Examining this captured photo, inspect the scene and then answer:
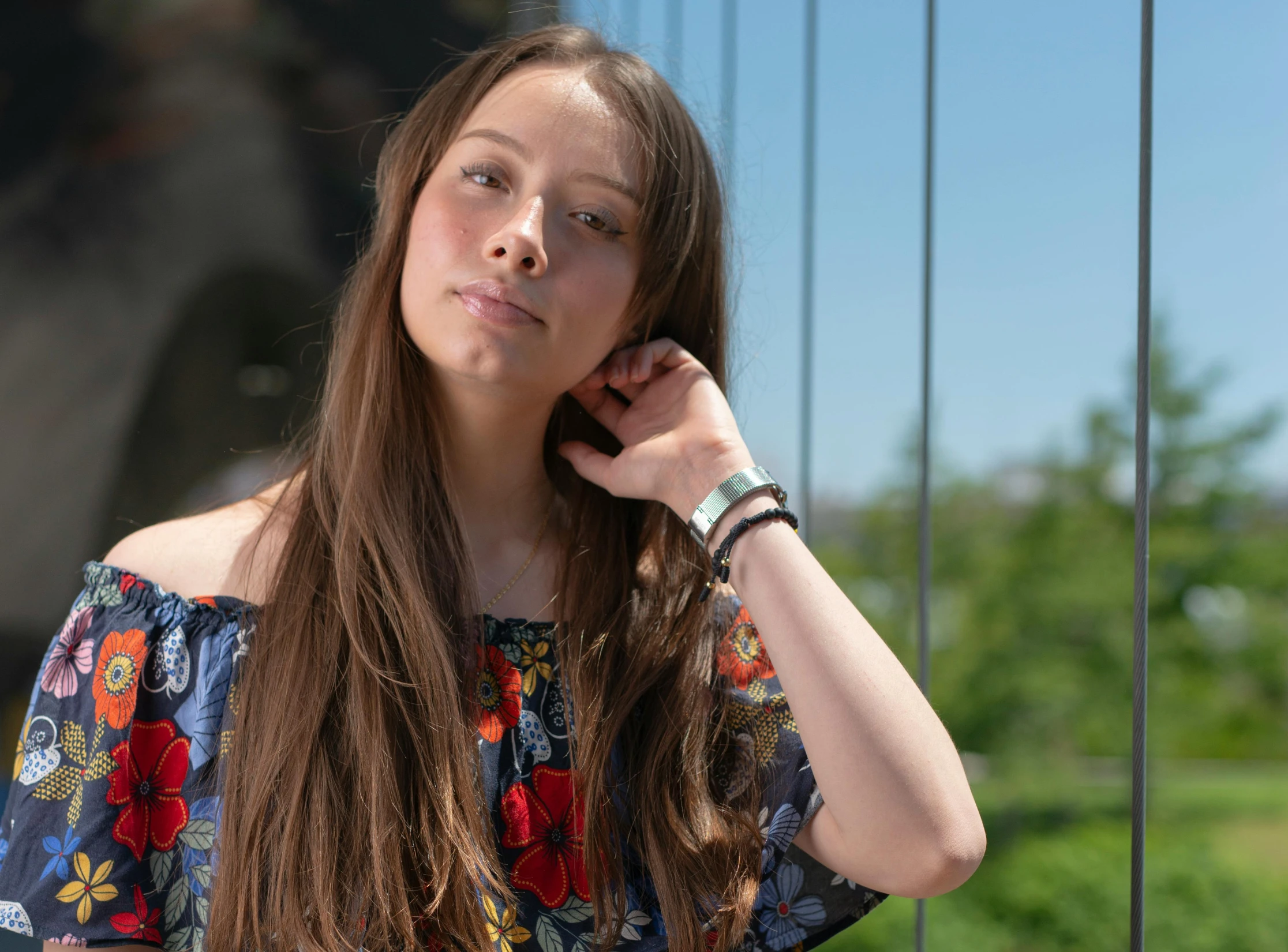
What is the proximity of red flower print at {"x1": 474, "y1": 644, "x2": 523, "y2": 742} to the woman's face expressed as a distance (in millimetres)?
334

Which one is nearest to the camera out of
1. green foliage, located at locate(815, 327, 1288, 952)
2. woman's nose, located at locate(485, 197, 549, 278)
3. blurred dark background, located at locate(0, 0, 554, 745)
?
woman's nose, located at locate(485, 197, 549, 278)

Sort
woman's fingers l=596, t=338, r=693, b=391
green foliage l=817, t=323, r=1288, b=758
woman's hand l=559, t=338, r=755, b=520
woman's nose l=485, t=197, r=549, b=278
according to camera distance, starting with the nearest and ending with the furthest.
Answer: woman's nose l=485, t=197, r=549, b=278
woman's hand l=559, t=338, r=755, b=520
woman's fingers l=596, t=338, r=693, b=391
green foliage l=817, t=323, r=1288, b=758

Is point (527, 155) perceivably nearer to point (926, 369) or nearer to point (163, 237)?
point (926, 369)

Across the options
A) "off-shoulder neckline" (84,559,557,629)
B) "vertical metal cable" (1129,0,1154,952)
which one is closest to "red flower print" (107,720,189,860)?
→ "off-shoulder neckline" (84,559,557,629)

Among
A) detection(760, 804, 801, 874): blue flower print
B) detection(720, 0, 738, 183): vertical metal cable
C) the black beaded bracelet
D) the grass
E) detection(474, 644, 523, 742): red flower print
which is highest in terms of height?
detection(720, 0, 738, 183): vertical metal cable

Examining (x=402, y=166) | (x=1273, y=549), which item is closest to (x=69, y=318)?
(x=402, y=166)

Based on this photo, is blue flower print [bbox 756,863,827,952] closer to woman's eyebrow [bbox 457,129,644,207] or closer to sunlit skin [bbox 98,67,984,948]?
sunlit skin [bbox 98,67,984,948]

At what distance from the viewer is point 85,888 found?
107 cm

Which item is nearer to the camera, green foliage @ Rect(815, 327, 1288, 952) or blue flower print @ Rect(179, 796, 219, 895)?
blue flower print @ Rect(179, 796, 219, 895)

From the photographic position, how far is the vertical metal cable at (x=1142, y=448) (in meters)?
1.06

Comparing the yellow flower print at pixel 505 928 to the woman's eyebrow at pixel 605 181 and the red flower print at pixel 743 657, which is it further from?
the woman's eyebrow at pixel 605 181

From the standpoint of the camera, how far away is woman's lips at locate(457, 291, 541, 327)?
117 centimetres

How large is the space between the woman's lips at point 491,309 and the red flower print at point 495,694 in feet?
1.31

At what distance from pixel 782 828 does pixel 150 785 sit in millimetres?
718
